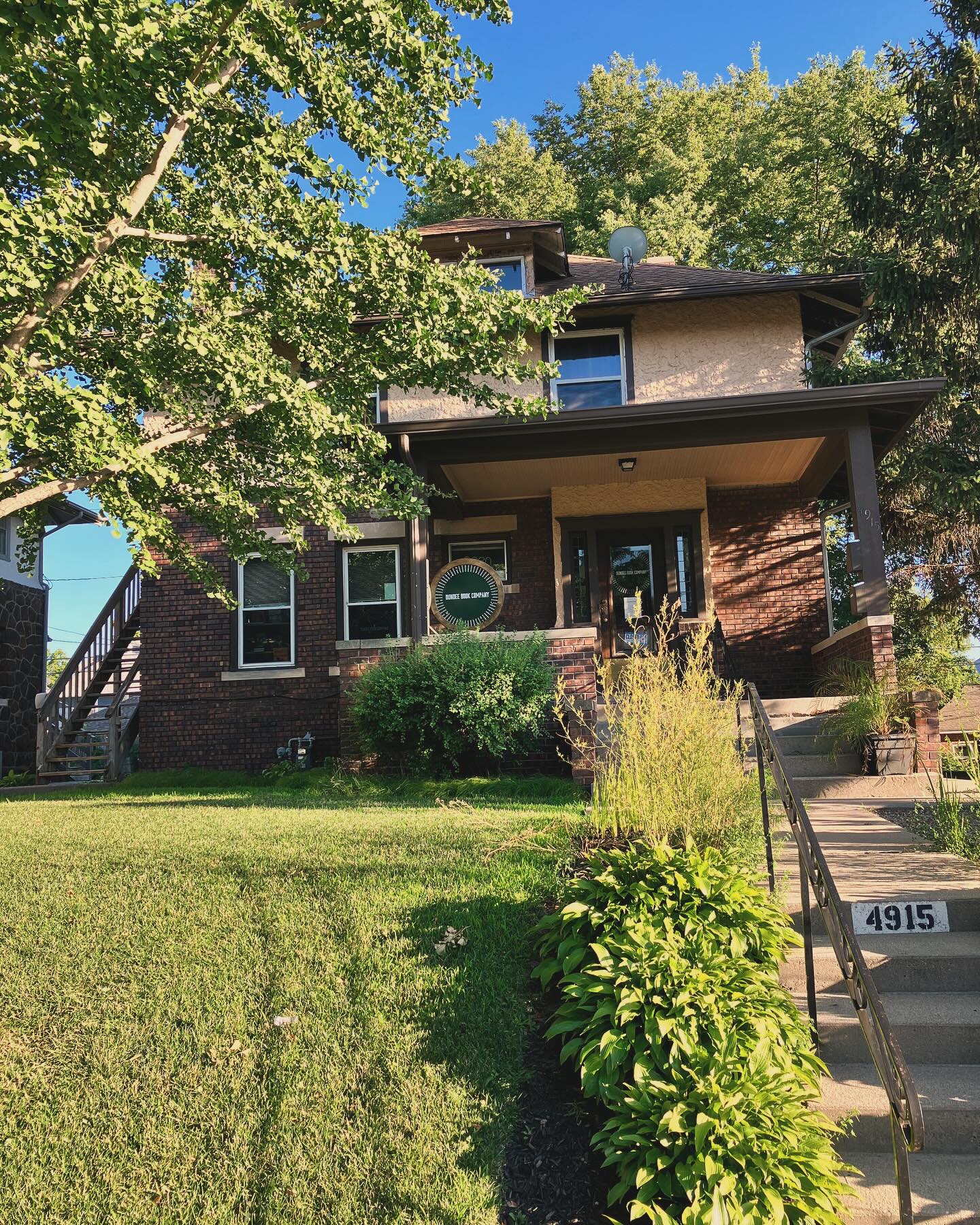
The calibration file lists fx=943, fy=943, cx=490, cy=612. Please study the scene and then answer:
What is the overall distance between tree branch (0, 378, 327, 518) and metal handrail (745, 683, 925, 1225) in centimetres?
450

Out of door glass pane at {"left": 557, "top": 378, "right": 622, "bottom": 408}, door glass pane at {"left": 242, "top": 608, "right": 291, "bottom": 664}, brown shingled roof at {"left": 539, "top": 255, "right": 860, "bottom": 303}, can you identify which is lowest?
door glass pane at {"left": 242, "top": 608, "right": 291, "bottom": 664}

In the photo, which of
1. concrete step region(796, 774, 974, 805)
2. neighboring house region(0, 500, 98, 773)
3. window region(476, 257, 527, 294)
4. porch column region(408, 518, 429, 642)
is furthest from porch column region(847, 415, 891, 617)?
neighboring house region(0, 500, 98, 773)

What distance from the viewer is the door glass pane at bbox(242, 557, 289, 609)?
14438 millimetres

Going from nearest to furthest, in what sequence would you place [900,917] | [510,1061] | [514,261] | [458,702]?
1. [510,1061]
2. [900,917]
3. [458,702]
4. [514,261]

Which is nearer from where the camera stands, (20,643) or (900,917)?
(900,917)

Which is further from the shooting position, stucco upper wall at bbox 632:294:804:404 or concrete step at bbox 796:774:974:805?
stucco upper wall at bbox 632:294:804:404

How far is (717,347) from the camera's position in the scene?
1396cm

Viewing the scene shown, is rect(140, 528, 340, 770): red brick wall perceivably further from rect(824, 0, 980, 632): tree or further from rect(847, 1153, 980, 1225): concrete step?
rect(847, 1153, 980, 1225): concrete step

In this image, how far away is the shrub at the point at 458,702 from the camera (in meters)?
9.55

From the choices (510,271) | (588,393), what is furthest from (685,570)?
(510,271)

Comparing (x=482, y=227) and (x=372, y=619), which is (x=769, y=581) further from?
(x=482, y=227)

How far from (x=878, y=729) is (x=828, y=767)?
1.96ft

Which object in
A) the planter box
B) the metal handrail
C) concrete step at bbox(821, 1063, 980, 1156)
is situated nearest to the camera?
the metal handrail

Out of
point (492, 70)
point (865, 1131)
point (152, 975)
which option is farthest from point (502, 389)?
point (865, 1131)
